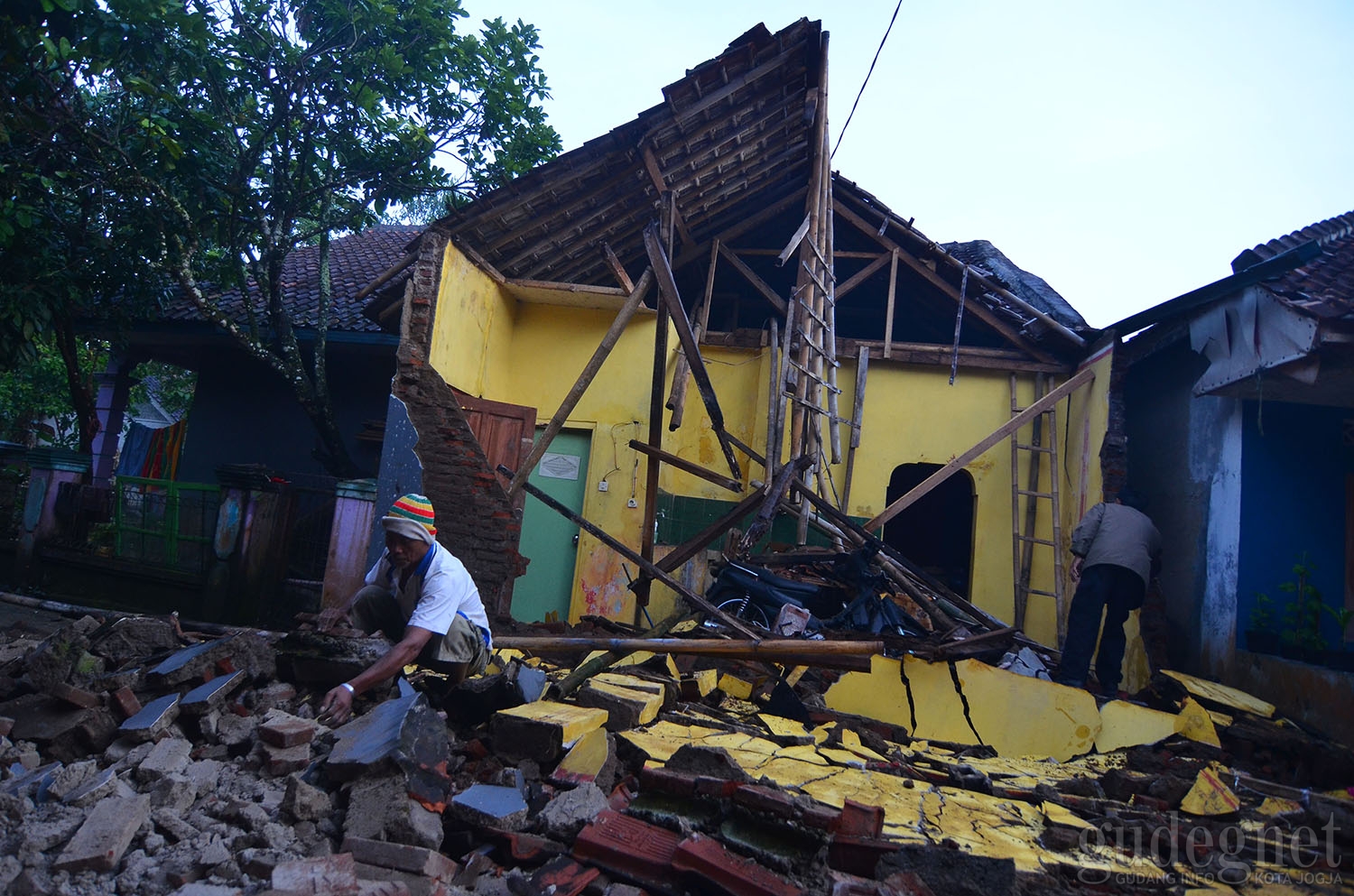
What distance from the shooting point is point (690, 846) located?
264 cm

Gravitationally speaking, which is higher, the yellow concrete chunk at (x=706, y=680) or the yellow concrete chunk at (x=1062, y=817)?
the yellow concrete chunk at (x=706, y=680)

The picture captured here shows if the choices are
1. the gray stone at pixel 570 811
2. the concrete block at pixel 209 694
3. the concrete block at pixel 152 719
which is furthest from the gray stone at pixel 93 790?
the gray stone at pixel 570 811

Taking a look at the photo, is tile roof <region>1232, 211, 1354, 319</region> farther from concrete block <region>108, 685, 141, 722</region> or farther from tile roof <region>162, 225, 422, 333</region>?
tile roof <region>162, 225, 422, 333</region>

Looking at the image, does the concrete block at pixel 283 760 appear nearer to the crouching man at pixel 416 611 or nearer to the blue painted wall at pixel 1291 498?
the crouching man at pixel 416 611

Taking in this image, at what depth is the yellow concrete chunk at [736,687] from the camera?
5535 millimetres

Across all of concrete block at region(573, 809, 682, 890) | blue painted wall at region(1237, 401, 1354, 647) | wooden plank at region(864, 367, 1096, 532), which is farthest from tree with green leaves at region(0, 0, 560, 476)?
blue painted wall at region(1237, 401, 1354, 647)

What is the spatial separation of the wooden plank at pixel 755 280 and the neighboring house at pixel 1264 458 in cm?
372

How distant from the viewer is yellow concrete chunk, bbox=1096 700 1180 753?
17.4 ft

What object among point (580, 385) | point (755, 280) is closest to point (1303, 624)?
point (580, 385)

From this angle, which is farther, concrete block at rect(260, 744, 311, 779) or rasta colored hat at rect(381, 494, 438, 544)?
rasta colored hat at rect(381, 494, 438, 544)

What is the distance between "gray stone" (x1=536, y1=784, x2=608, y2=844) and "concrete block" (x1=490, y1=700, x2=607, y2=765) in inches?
10.9

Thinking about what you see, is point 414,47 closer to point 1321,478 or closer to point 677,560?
point 677,560

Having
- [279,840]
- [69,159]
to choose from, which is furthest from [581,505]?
[279,840]

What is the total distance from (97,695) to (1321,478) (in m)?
8.43
